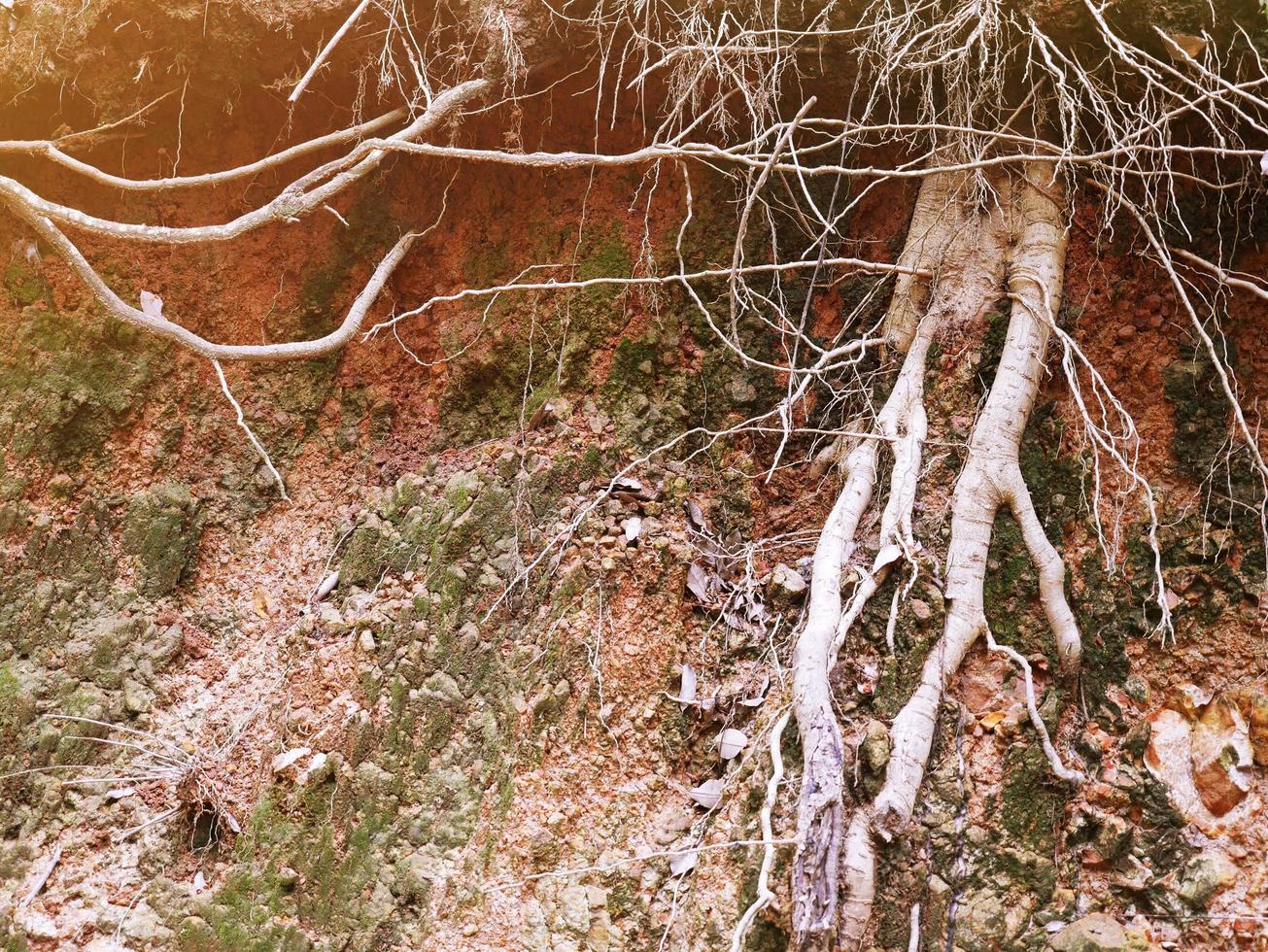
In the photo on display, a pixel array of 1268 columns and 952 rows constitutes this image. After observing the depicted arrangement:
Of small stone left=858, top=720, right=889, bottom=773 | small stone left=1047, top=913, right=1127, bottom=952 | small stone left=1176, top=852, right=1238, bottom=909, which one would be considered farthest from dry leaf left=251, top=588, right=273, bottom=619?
small stone left=1176, top=852, right=1238, bottom=909

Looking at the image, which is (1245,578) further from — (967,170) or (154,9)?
(154,9)

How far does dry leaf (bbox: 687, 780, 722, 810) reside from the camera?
2695 mm

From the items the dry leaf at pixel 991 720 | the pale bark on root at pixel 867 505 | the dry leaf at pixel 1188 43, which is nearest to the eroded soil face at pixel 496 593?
the dry leaf at pixel 991 720

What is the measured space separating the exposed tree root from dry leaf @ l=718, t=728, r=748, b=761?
347mm

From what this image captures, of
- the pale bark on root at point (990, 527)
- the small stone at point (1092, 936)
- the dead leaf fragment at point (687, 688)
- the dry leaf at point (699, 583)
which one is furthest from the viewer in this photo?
the dry leaf at point (699, 583)

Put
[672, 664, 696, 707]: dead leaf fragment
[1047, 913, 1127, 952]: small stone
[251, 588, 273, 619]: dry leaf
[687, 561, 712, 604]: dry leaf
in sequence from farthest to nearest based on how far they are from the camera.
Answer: [251, 588, 273, 619]: dry leaf < [687, 561, 712, 604]: dry leaf < [672, 664, 696, 707]: dead leaf fragment < [1047, 913, 1127, 952]: small stone

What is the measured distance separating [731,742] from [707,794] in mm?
173

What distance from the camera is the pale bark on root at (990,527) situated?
7.77ft

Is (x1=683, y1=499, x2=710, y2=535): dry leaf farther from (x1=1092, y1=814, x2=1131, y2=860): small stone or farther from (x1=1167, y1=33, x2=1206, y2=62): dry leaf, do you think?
(x1=1167, y1=33, x2=1206, y2=62): dry leaf

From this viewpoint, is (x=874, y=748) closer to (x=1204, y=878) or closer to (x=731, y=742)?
(x=731, y=742)

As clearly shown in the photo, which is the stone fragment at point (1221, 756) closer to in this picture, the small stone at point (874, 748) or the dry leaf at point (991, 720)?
the dry leaf at point (991, 720)

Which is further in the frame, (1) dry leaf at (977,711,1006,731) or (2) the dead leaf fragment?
(2) the dead leaf fragment

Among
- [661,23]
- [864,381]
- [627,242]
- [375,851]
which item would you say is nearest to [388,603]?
[375,851]

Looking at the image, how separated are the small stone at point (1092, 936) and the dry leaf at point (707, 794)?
0.97 metres
